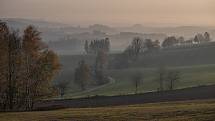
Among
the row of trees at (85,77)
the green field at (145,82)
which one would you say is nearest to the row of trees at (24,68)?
the green field at (145,82)

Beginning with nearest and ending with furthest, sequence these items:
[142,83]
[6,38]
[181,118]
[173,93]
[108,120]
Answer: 1. [181,118]
2. [108,120]
3. [6,38]
4. [173,93]
5. [142,83]

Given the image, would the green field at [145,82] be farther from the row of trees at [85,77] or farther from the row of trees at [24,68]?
the row of trees at [24,68]

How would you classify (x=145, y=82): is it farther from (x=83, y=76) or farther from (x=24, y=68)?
(x=24, y=68)

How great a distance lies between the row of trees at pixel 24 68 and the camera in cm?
6875

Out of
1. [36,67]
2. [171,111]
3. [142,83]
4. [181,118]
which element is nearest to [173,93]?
[36,67]

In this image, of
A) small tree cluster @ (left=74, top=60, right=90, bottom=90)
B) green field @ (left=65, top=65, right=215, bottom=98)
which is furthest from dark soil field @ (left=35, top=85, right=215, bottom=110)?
small tree cluster @ (left=74, top=60, right=90, bottom=90)

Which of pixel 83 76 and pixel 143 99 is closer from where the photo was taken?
pixel 143 99

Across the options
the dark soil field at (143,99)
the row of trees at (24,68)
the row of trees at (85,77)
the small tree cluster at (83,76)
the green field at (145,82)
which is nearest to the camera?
the row of trees at (24,68)

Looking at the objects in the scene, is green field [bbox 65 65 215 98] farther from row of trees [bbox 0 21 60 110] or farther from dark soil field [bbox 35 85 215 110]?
row of trees [bbox 0 21 60 110]

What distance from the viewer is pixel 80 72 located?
146m

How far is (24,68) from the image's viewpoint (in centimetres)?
7106

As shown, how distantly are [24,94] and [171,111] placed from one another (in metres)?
34.9

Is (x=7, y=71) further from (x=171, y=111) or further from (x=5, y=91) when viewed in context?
(x=171, y=111)

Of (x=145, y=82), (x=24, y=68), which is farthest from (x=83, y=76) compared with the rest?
(x=24, y=68)
